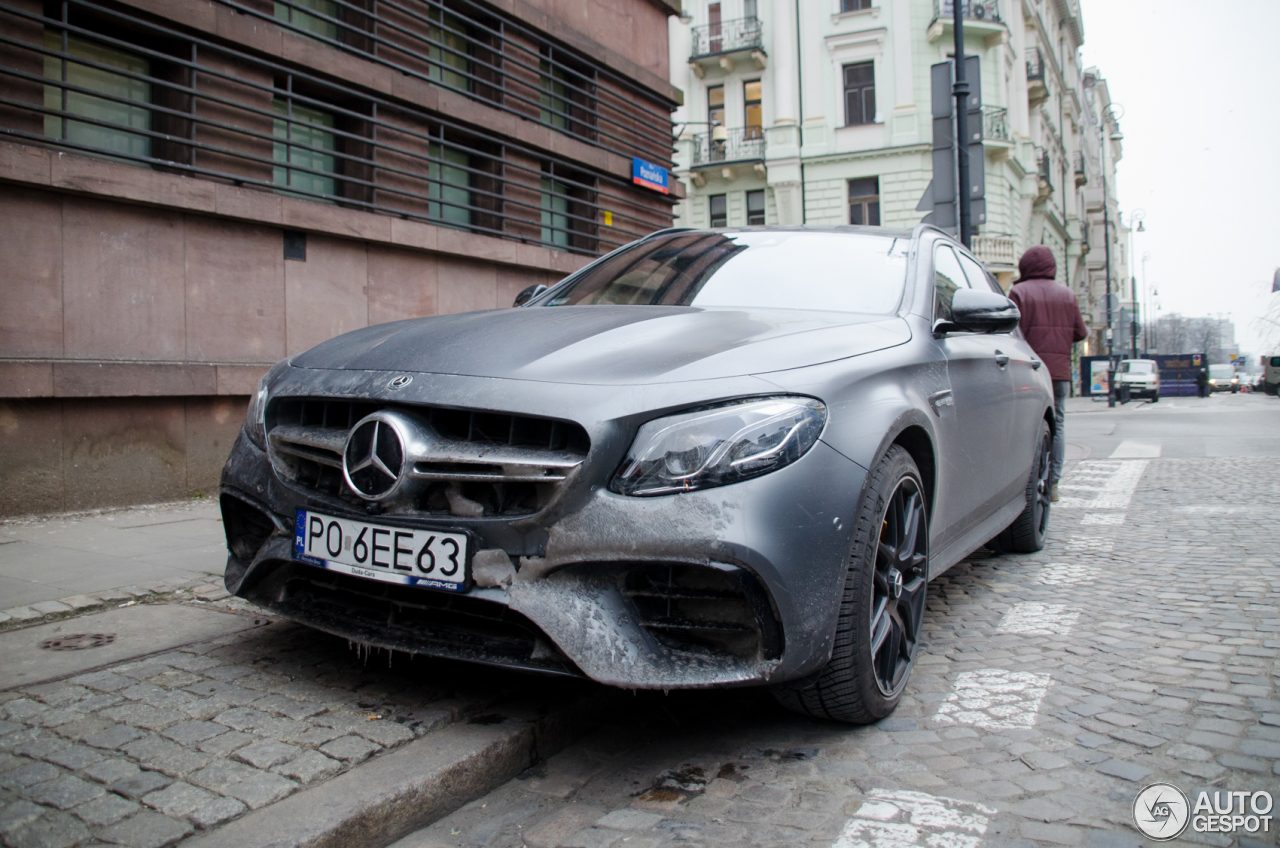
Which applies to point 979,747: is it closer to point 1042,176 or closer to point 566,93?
point 566,93

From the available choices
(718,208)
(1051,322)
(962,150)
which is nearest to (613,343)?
(1051,322)

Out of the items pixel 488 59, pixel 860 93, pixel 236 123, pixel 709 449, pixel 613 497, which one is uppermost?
pixel 860 93

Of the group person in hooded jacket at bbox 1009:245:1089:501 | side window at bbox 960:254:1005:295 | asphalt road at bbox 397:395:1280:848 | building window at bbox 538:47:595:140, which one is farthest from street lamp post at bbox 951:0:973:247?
asphalt road at bbox 397:395:1280:848

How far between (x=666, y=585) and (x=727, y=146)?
3235 cm

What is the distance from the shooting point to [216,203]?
7.38 m

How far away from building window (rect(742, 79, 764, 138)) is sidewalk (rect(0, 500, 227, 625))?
2894 centimetres

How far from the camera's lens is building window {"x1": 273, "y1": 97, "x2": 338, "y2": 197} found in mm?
8336

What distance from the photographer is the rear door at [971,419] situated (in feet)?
10.9

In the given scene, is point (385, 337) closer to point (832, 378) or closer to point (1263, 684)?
point (832, 378)

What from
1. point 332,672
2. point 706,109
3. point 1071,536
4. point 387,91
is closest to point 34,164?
point 387,91

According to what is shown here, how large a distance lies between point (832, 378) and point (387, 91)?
8.33m

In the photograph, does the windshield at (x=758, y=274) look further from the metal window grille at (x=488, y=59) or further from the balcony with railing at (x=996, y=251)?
the balcony with railing at (x=996, y=251)

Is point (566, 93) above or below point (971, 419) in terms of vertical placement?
above

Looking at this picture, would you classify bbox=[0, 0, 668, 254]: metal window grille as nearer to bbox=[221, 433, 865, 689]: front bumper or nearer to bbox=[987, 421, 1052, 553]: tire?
bbox=[221, 433, 865, 689]: front bumper
